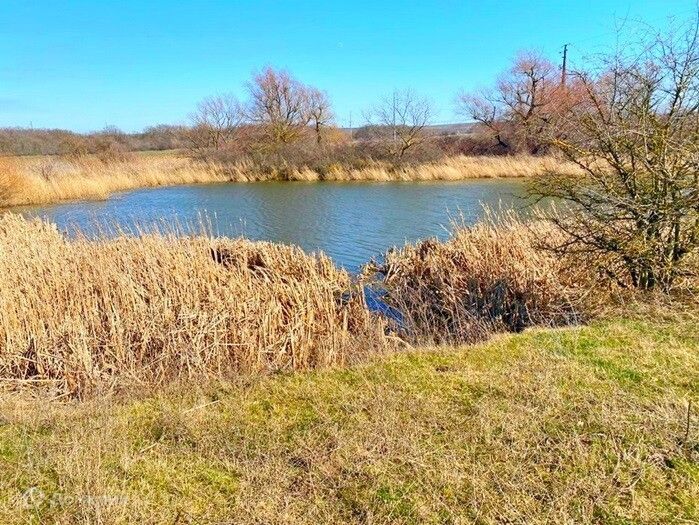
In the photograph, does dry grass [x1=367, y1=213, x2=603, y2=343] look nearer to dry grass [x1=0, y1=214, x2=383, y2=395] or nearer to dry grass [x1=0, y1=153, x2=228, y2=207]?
dry grass [x1=0, y1=214, x2=383, y2=395]

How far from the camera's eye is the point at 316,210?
15.7m

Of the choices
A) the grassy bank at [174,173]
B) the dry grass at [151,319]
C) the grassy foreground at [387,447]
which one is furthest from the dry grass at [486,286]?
the grassy bank at [174,173]

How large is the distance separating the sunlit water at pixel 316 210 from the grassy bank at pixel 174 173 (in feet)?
3.87

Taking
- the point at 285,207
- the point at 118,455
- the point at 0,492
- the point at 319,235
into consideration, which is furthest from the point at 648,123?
the point at 285,207

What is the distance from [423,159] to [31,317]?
23807mm

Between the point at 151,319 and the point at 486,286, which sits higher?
the point at 151,319

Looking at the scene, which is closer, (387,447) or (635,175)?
(387,447)

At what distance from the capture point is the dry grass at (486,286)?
536 centimetres

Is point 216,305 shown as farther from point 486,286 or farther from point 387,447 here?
point 486,286

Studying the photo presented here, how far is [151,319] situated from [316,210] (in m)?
11.3

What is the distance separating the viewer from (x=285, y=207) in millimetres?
16562

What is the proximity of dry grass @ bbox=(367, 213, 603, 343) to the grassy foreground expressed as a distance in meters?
1.62

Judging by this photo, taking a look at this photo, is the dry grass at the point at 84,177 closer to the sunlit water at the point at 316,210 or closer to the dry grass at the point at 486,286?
the sunlit water at the point at 316,210

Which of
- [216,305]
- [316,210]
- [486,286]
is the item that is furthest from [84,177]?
[486,286]
